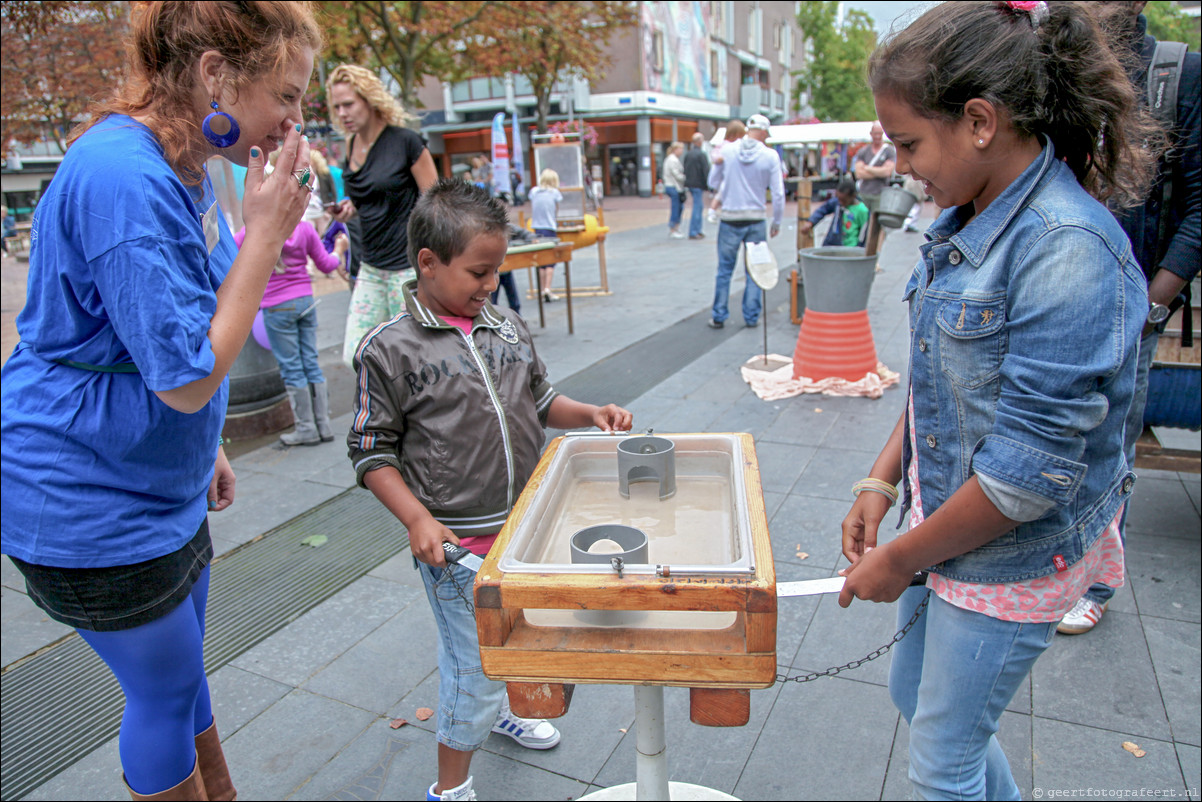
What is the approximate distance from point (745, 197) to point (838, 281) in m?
2.11

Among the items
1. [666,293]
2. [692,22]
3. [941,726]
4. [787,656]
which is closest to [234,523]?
[787,656]

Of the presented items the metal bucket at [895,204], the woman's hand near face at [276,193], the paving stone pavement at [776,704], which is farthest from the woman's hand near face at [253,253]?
the metal bucket at [895,204]

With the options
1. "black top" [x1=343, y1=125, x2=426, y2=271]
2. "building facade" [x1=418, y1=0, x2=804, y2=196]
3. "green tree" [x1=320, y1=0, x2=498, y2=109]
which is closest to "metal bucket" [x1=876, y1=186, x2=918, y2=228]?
"black top" [x1=343, y1=125, x2=426, y2=271]

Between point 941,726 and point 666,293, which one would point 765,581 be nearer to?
point 941,726

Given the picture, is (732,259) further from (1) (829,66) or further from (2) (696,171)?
(1) (829,66)

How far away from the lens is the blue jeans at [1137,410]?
5.77ft

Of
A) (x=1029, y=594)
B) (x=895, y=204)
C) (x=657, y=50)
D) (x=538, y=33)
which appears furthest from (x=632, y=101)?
(x=1029, y=594)

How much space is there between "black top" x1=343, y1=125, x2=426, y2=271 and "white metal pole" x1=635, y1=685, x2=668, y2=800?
337 cm

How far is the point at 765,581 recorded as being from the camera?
1.11m

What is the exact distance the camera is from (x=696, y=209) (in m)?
15.8

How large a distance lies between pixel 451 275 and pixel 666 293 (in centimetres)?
832

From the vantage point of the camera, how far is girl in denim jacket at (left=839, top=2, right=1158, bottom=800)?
1170 mm

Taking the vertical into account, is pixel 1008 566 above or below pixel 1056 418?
below

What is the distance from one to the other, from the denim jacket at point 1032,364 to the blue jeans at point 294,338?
14.3ft
